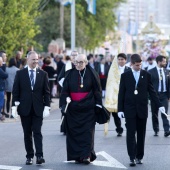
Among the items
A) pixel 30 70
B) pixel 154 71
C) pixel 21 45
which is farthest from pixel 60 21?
pixel 30 70

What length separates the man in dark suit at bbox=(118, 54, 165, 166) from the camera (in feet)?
43.5

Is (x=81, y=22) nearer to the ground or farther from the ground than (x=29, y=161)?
farther from the ground

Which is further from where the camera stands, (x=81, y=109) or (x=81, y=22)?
(x=81, y=22)

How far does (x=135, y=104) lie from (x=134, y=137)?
54 cm

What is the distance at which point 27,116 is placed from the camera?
13578mm

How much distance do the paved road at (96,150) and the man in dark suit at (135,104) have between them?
37cm

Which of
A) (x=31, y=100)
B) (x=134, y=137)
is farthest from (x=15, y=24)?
(x=134, y=137)

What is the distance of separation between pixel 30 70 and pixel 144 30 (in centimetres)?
5128

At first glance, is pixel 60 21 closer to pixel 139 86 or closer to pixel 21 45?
pixel 21 45

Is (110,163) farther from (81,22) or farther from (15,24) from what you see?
(81,22)

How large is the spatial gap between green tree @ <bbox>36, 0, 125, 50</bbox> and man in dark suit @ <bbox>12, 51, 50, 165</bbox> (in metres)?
35.4

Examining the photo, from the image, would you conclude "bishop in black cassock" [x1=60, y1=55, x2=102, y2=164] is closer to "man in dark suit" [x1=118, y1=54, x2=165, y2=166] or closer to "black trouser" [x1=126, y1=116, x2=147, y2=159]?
"man in dark suit" [x1=118, y1=54, x2=165, y2=166]

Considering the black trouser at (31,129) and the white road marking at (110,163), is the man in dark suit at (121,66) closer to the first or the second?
the white road marking at (110,163)

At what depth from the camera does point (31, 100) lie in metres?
13.6
